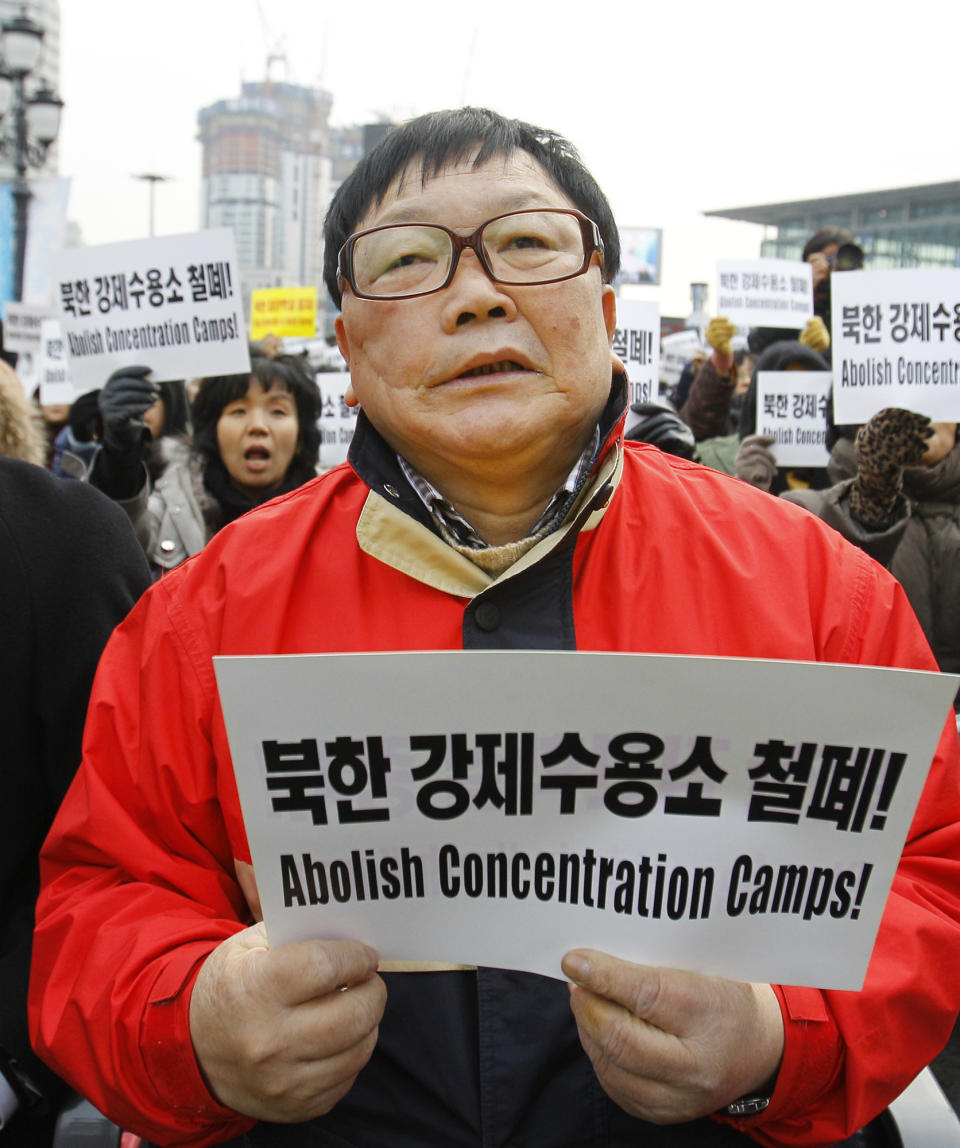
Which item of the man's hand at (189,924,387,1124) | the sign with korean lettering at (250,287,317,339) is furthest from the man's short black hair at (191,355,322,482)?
the sign with korean lettering at (250,287,317,339)

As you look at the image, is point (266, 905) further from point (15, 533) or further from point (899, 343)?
point (899, 343)

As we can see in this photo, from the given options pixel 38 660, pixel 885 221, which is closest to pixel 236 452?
pixel 38 660

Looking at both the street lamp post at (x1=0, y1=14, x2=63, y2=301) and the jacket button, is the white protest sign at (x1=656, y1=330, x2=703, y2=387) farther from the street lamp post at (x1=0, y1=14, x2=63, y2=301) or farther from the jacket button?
the jacket button

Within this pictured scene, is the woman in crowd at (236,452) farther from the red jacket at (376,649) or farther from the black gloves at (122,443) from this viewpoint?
the red jacket at (376,649)

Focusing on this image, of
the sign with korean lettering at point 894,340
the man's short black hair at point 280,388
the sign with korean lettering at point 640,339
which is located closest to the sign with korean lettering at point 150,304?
the man's short black hair at point 280,388

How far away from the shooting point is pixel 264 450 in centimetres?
427

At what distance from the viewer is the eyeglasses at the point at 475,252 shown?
1653 mm

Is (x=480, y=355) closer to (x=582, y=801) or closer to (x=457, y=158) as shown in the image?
(x=457, y=158)

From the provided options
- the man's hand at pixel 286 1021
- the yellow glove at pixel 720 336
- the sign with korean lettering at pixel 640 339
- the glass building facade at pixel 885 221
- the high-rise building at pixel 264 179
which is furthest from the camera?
the high-rise building at pixel 264 179

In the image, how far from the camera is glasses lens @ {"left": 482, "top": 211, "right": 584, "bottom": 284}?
1658 mm

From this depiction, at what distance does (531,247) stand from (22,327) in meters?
7.54

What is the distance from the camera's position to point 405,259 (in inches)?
66.4

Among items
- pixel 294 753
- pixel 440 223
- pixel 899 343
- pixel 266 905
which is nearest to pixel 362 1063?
pixel 266 905

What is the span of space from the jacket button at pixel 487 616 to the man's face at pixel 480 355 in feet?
0.75
